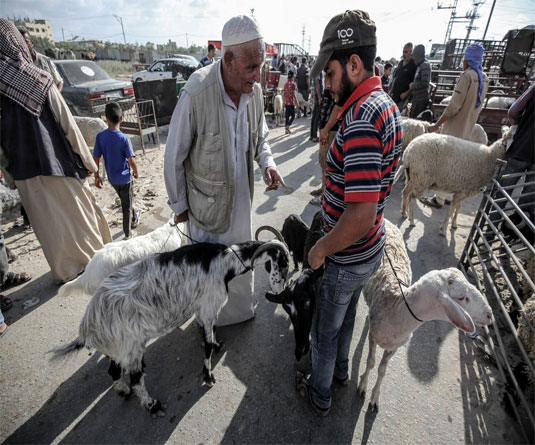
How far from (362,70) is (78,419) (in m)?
3.20

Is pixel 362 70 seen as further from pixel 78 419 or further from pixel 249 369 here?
pixel 78 419

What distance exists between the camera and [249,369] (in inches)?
107

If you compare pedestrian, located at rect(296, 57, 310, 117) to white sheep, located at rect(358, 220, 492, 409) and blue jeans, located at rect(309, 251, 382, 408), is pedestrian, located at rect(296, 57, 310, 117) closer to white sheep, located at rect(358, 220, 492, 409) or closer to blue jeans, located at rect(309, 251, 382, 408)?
white sheep, located at rect(358, 220, 492, 409)

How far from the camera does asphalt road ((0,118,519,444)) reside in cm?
222

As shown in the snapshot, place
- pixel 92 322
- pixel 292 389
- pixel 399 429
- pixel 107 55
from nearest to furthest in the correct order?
pixel 92 322 < pixel 399 429 < pixel 292 389 < pixel 107 55

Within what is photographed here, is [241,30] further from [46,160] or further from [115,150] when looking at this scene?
[115,150]

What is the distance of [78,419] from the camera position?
2.27 metres

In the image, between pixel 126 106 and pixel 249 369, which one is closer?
pixel 249 369

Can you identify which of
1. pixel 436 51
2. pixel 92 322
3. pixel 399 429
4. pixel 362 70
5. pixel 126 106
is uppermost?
pixel 436 51

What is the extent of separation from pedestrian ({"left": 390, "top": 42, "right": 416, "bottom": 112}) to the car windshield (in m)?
9.69

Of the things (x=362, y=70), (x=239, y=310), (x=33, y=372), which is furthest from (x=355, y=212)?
(x=33, y=372)

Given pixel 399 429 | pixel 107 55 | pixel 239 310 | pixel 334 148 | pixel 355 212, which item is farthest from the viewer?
pixel 107 55

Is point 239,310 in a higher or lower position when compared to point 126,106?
lower

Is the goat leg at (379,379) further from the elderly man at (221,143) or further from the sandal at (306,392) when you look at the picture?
the elderly man at (221,143)
